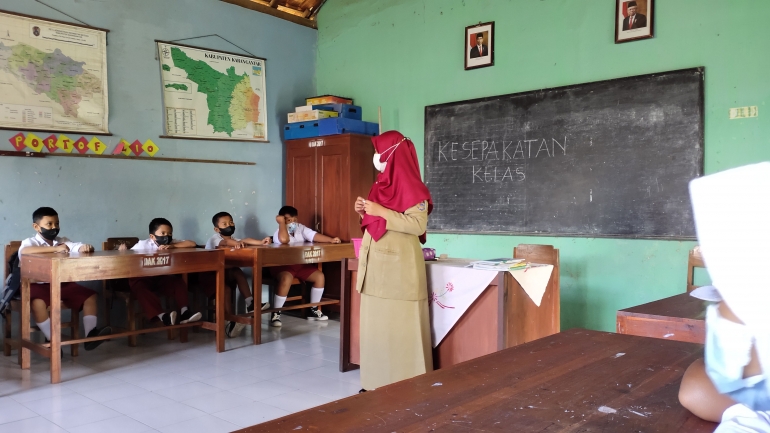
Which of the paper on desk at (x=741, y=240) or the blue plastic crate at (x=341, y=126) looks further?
the blue plastic crate at (x=341, y=126)

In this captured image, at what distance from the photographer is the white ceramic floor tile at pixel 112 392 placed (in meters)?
3.41

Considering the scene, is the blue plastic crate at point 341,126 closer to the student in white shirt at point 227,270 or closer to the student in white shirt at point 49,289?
the student in white shirt at point 227,270

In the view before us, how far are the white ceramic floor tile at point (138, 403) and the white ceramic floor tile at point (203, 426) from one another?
365mm

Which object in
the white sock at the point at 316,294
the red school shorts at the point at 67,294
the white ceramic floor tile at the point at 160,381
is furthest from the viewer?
the white sock at the point at 316,294

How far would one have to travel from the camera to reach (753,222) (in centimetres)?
76

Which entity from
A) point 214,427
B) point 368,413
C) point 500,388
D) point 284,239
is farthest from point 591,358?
point 284,239

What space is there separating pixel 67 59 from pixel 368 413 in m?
5.01

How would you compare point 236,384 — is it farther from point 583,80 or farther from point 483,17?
point 483,17

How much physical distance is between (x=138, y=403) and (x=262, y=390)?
68 centimetres

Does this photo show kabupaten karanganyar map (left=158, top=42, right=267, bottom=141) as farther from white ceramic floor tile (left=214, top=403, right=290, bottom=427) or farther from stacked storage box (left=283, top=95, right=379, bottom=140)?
white ceramic floor tile (left=214, top=403, right=290, bottom=427)

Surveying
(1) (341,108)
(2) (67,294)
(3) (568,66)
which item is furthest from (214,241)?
(3) (568,66)

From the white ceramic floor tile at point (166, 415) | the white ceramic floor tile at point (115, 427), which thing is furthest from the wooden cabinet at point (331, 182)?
the white ceramic floor tile at point (115, 427)

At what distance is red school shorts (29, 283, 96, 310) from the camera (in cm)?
421

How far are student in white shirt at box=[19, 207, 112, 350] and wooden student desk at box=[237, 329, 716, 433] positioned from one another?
3740 millimetres
